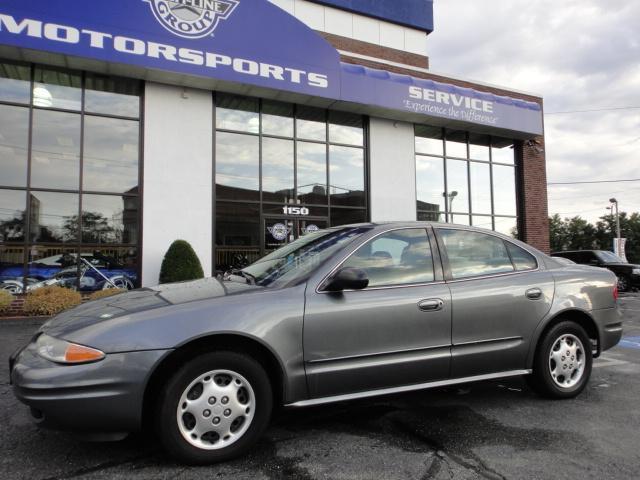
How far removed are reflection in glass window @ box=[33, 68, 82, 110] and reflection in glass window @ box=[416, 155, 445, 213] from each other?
923cm

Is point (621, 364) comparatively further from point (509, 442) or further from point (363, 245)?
point (363, 245)

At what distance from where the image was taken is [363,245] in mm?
3553

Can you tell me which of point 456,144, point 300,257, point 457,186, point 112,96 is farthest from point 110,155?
point 456,144

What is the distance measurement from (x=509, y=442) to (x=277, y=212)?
31.0 feet

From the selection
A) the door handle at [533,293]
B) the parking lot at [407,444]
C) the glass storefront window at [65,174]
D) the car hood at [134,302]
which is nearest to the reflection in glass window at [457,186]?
the glass storefront window at [65,174]

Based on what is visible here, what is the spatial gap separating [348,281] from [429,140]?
1231 centimetres

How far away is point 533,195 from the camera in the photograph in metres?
16.0

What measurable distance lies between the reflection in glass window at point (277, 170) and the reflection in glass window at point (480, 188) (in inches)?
251

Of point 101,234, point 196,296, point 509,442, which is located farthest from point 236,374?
point 101,234

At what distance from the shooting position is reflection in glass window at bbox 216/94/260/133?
11.5 metres

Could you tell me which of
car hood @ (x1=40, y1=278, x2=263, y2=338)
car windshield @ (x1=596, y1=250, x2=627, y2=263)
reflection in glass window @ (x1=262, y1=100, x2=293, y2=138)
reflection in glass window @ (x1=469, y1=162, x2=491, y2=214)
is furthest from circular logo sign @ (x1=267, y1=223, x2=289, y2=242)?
car windshield @ (x1=596, y1=250, x2=627, y2=263)

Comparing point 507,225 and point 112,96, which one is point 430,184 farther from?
point 112,96

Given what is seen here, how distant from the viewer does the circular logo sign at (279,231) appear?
12.0 meters

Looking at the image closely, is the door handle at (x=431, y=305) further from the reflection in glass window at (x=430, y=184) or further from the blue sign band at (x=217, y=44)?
the reflection in glass window at (x=430, y=184)
